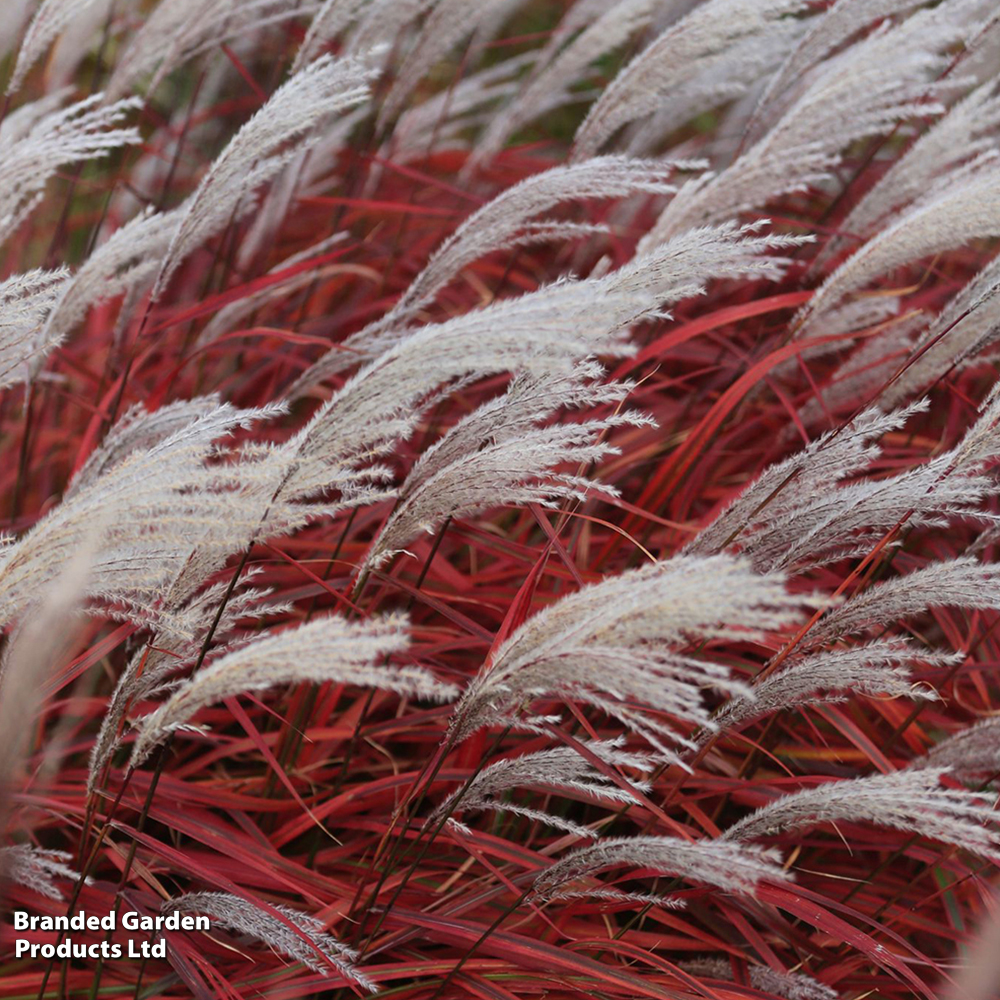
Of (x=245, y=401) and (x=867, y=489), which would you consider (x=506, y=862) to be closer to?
(x=867, y=489)

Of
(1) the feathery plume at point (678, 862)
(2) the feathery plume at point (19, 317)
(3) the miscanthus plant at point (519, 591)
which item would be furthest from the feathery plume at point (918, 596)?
(2) the feathery plume at point (19, 317)

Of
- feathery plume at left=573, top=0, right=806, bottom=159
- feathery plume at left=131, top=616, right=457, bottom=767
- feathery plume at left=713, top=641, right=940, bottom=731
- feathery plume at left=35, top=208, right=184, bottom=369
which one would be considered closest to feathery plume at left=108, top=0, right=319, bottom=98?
feathery plume at left=35, top=208, right=184, bottom=369

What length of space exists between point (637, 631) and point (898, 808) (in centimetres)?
40

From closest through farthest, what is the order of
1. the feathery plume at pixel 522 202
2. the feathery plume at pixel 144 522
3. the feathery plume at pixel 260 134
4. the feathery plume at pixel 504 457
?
the feathery plume at pixel 144 522 → the feathery plume at pixel 504 457 → the feathery plume at pixel 260 134 → the feathery plume at pixel 522 202

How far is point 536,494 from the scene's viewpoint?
1131mm

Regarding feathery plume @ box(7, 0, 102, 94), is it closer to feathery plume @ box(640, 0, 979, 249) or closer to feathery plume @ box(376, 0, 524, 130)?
feathery plume @ box(376, 0, 524, 130)

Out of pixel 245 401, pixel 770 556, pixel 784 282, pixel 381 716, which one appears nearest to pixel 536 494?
pixel 770 556

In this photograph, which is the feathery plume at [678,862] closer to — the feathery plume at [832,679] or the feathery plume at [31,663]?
the feathery plume at [832,679]

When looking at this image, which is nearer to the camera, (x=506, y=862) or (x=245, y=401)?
(x=506, y=862)

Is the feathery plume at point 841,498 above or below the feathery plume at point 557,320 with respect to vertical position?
below

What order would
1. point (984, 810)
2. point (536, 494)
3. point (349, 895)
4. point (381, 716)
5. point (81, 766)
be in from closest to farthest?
point (984, 810), point (536, 494), point (349, 895), point (81, 766), point (381, 716)

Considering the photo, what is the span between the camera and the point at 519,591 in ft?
4.45

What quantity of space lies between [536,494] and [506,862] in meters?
0.71

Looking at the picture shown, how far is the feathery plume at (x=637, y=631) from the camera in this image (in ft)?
2.73
